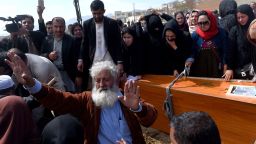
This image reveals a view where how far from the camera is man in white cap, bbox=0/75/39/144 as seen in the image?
8.85 feet

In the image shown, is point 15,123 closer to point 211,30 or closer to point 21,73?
point 21,73

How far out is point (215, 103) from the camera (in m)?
3.95

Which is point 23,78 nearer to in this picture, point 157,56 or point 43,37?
point 157,56

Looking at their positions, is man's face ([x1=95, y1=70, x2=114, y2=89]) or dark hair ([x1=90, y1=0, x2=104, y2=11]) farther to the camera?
dark hair ([x1=90, y1=0, x2=104, y2=11])

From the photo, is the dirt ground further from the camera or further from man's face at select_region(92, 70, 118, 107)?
the camera

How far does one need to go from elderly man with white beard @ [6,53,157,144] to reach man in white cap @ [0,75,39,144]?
384 millimetres

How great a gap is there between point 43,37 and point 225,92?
348cm

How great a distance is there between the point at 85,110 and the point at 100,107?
174 millimetres

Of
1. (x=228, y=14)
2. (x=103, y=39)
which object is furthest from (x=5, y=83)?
(x=228, y=14)

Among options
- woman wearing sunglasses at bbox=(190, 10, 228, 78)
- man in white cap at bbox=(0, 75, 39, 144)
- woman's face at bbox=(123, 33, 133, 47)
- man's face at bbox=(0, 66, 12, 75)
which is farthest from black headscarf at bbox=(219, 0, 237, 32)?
man in white cap at bbox=(0, 75, 39, 144)

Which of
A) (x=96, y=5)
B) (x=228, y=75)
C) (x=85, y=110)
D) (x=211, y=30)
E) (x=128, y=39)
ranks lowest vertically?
(x=85, y=110)

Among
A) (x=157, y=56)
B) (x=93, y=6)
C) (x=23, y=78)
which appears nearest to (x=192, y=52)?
(x=157, y=56)

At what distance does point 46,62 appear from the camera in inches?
162

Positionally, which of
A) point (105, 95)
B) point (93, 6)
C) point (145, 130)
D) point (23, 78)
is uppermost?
point (93, 6)
